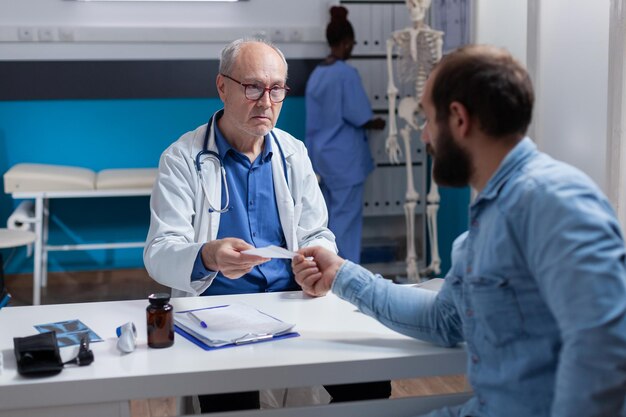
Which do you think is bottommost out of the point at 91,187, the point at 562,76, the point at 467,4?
the point at 91,187

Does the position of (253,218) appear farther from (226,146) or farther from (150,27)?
(150,27)

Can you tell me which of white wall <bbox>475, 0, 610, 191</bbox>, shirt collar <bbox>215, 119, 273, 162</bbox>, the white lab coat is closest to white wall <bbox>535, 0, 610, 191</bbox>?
white wall <bbox>475, 0, 610, 191</bbox>

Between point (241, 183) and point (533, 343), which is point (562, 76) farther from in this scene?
point (533, 343)

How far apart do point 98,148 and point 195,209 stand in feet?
9.83

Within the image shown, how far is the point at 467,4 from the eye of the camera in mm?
4523

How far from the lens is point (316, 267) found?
1771 mm

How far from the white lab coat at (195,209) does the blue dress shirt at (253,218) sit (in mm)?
23

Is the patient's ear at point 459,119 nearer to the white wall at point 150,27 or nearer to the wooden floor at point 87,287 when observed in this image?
the wooden floor at point 87,287

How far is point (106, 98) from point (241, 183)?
2966 mm

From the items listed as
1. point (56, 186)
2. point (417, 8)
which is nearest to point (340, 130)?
point (417, 8)

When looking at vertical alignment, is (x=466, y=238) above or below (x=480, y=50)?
below

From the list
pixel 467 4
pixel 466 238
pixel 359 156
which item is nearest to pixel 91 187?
pixel 359 156

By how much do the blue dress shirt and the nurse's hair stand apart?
8.69 feet

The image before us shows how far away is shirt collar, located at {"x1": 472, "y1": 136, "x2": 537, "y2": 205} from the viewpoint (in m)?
1.31
